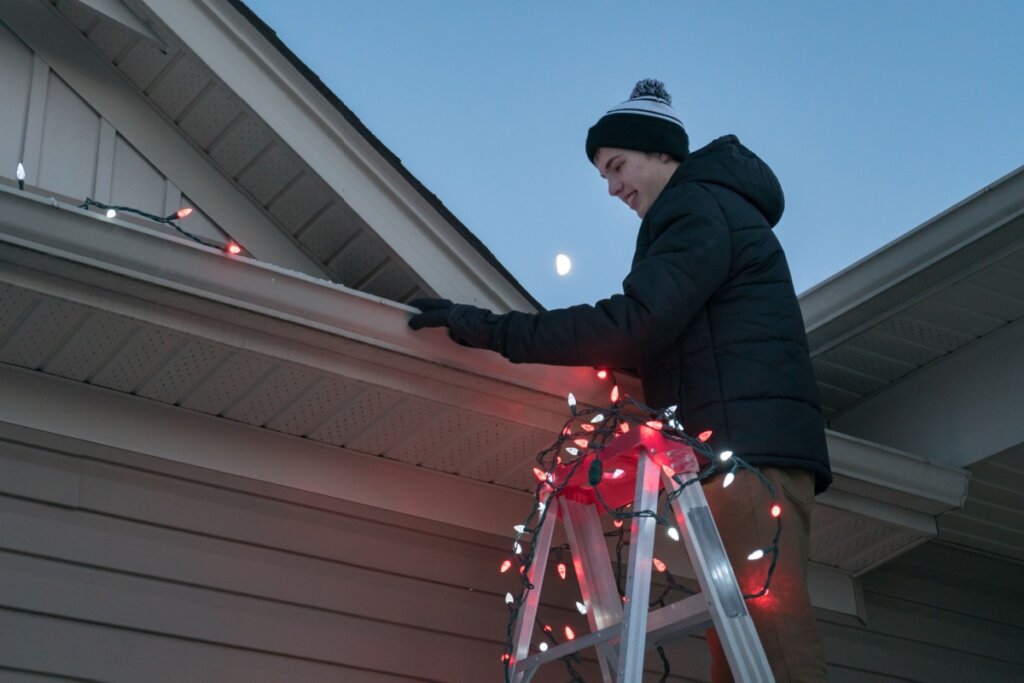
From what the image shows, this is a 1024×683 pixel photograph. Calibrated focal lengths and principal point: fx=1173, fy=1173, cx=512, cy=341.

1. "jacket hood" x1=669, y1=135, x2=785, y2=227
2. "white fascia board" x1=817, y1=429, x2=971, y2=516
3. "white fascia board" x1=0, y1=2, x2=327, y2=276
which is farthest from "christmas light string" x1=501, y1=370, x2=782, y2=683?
"white fascia board" x1=0, y1=2, x2=327, y2=276

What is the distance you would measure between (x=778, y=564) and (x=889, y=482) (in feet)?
5.20

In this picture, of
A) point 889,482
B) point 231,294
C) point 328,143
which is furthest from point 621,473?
point 328,143

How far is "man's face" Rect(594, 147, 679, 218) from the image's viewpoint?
10.2 ft

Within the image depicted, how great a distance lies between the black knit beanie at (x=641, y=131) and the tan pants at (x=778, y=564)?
97 cm

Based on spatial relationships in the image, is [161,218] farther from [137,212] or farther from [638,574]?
[638,574]

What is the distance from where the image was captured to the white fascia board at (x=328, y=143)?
3691 mm

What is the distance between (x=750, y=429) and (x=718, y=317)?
30 cm

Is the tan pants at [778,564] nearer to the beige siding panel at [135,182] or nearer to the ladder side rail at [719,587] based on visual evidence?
the ladder side rail at [719,587]

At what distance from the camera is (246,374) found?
311 cm

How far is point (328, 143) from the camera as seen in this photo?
3.77m

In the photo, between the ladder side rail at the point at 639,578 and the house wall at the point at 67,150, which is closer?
the ladder side rail at the point at 639,578

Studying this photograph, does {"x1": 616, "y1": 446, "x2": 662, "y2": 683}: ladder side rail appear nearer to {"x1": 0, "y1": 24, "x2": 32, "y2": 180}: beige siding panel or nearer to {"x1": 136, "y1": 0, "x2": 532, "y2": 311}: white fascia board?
{"x1": 136, "y1": 0, "x2": 532, "y2": 311}: white fascia board

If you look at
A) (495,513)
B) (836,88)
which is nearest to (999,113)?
(836,88)

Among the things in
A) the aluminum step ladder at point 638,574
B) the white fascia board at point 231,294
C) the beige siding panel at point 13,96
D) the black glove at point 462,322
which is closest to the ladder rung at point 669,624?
the aluminum step ladder at point 638,574
